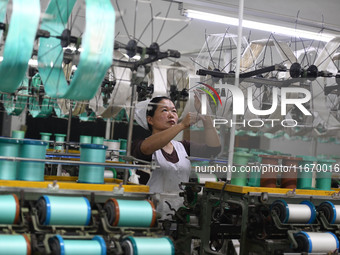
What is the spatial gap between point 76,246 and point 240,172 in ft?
5.32

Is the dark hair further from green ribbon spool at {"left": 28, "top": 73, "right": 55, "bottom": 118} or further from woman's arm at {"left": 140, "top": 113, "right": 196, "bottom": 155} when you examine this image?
green ribbon spool at {"left": 28, "top": 73, "right": 55, "bottom": 118}

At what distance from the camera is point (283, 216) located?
3.32m

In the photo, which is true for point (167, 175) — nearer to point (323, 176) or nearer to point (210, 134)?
point (210, 134)

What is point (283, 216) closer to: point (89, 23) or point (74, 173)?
point (89, 23)

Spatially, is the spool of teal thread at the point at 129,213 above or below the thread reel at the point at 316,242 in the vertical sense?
above

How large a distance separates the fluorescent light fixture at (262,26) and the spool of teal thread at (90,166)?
6.42 feet

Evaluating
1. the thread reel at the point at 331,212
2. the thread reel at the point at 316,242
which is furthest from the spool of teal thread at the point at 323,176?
the thread reel at the point at 316,242

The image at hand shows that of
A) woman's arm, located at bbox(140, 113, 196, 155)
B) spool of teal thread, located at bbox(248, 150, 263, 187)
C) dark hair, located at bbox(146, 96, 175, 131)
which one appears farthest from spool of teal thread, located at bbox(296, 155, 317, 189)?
dark hair, located at bbox(146, 96, 175, 131)

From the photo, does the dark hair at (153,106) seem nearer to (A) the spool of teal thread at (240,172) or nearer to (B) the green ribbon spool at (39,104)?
(A) the spool of teal thread at (240,172)

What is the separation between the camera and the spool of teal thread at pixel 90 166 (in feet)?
9.74

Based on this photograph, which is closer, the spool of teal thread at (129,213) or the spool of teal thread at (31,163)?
the spool of teal thread at (129,213)

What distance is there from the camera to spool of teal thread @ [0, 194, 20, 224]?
2.50 meters

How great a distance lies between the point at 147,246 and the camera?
2611 mm

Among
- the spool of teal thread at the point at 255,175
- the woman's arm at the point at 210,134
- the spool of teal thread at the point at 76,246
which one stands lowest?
the spool of teal thread at the point at 76,246
